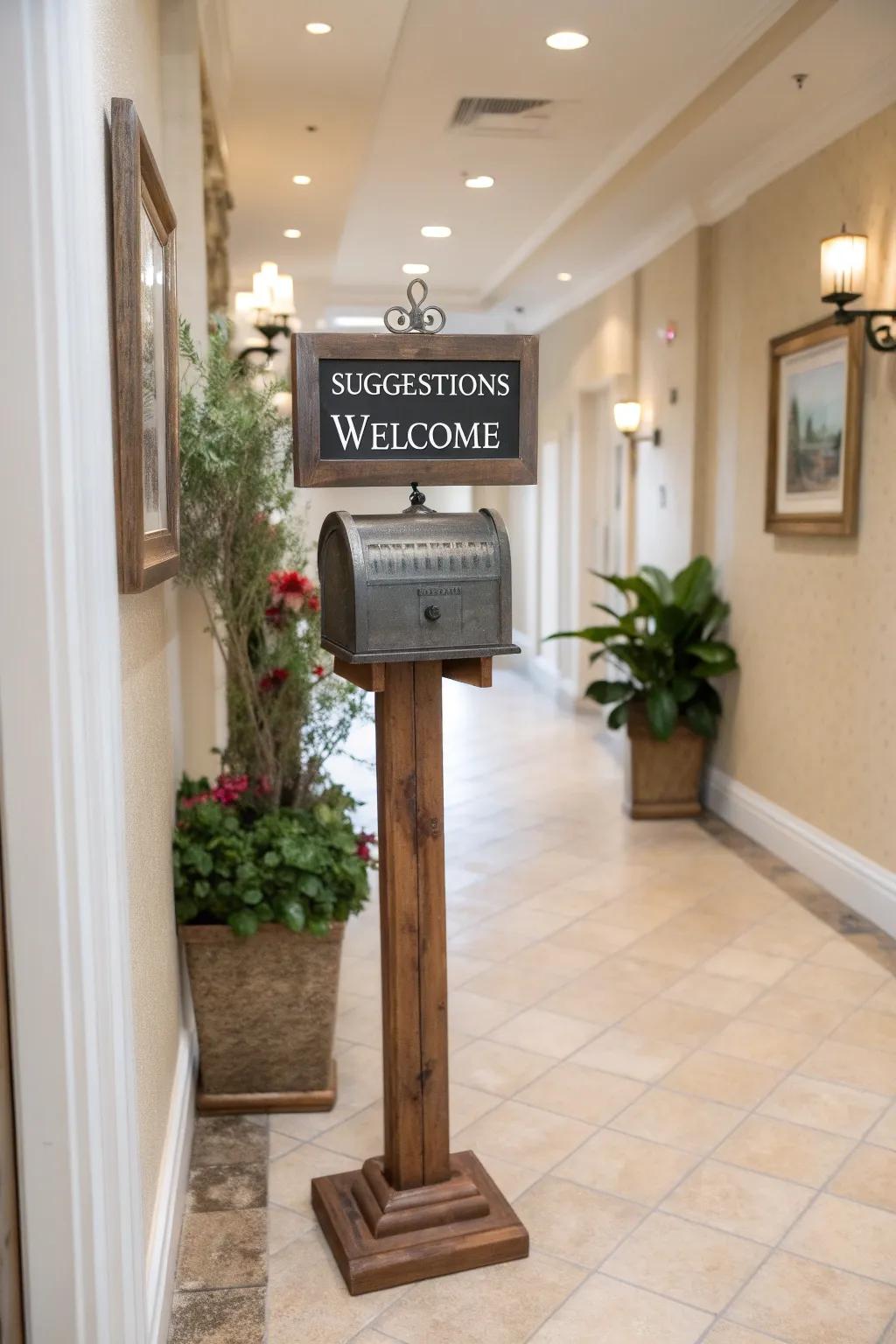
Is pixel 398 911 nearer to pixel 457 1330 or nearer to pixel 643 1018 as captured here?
pixel 457 1330

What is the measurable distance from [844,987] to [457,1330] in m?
1.85

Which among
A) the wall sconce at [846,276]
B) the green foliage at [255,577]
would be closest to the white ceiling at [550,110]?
the wall sconce at [846,276]

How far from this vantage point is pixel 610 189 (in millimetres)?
5664

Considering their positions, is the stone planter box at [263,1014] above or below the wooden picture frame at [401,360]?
below

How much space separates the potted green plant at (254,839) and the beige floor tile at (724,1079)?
2.82ft

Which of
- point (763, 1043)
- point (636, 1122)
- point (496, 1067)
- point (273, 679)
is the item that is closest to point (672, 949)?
point (763, 1043)

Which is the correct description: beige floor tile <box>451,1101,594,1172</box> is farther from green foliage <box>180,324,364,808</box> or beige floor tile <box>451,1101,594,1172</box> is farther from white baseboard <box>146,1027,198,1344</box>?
green foliage <box>180,324,364,808</box>

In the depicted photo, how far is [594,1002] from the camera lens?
3.43 meters

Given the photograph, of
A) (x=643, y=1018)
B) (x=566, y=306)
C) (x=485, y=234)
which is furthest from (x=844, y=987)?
(x=566, y=306)

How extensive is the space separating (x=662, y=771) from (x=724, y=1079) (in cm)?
252

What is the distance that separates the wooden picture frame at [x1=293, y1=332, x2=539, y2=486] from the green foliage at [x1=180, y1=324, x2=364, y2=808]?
0.63 metres

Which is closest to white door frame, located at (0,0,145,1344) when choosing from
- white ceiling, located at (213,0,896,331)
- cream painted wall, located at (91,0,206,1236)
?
cream painted wall, located at (91,0,206,1236)

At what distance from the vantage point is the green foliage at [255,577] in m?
Answer: 2.65

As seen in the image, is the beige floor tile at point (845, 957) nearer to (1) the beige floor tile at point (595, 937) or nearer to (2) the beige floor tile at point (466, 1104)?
(1) the beige floor tile at point (595, 937)
